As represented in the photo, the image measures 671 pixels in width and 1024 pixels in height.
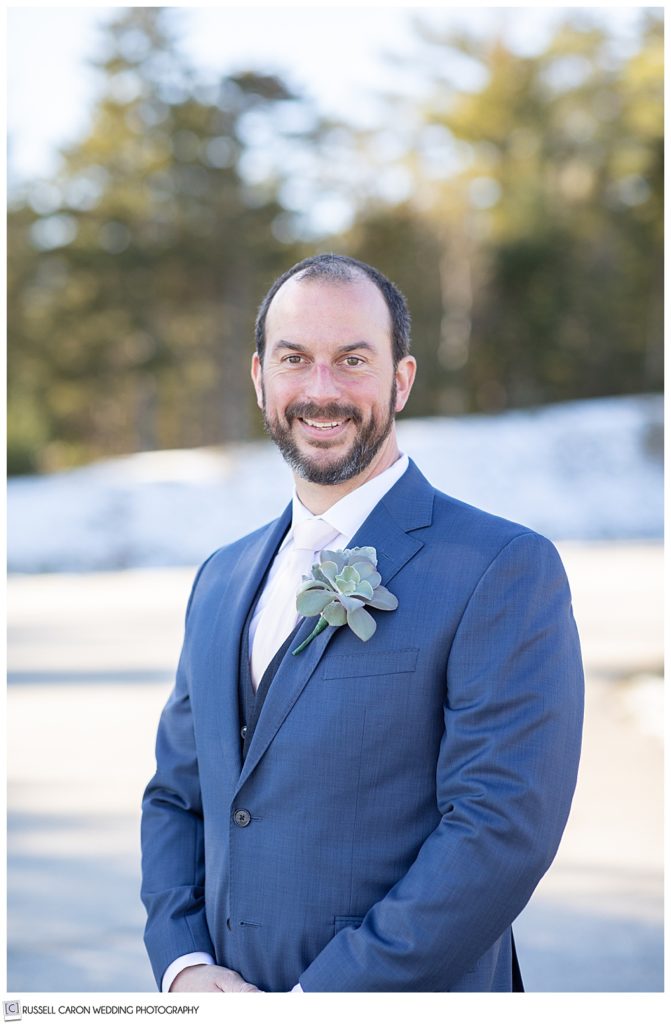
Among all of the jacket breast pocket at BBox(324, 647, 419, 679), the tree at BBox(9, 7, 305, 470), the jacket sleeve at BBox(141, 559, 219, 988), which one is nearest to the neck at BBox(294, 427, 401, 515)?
the jacket breast pocket at BBox(324, 647, 419, 679)

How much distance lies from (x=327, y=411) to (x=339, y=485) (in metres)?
0.13

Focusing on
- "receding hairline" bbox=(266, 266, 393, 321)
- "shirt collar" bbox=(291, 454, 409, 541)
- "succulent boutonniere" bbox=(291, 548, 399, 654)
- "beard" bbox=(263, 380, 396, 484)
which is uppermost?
Answer: "receding hairline" bbox=(266, 266, 393, 321)

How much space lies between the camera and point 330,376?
1.84 meters

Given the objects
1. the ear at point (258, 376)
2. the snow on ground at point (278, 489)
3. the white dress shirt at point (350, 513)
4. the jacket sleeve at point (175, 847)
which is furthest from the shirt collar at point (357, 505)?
the snow on ground at point (278, 489)

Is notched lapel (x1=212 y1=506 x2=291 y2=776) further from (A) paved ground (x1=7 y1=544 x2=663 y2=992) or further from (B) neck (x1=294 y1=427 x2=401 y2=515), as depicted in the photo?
(A) paved ground (x1=7 y1=544 x2=663 y2=992)

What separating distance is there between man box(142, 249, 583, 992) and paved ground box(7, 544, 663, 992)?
7.23 ft

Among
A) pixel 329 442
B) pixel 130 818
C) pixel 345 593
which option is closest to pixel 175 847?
pixel 345 593

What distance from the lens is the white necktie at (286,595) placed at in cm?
190

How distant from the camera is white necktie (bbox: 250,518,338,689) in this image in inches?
74.9

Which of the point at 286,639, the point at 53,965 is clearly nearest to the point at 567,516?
the point at 53,965

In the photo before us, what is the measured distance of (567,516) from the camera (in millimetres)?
19516

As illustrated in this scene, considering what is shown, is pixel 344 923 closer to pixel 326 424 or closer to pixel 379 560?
pixel 379 560

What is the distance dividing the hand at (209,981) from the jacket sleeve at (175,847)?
30 mm

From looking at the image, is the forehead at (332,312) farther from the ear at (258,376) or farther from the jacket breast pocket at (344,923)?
the jacket breast pocket at (344,923)
